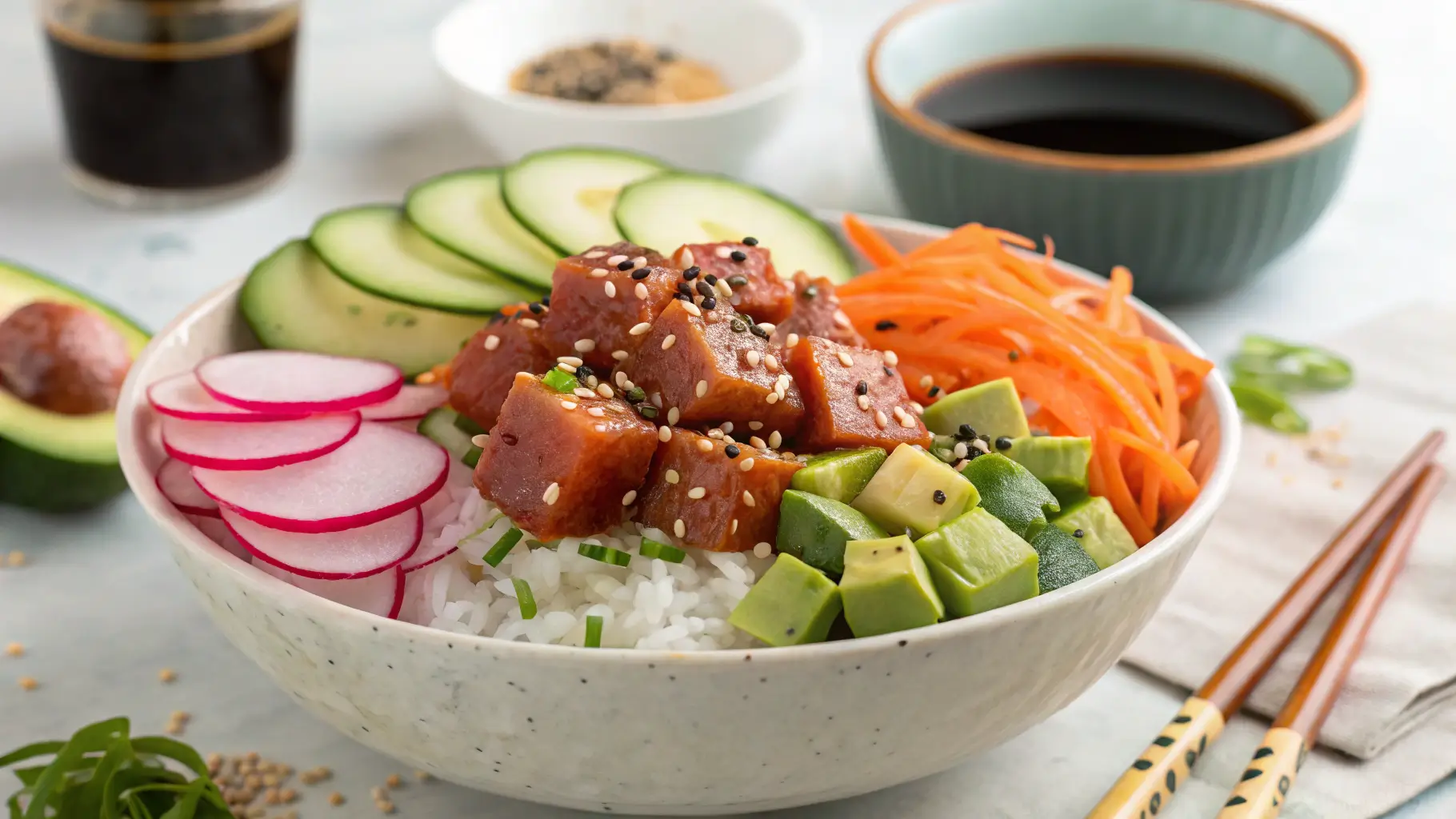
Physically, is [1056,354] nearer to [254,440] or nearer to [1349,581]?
[1349,581]

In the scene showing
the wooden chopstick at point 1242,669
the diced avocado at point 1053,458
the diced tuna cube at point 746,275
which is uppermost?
the diced tuna cube at point 746,275

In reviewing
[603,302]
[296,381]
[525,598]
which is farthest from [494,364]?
[525,598]

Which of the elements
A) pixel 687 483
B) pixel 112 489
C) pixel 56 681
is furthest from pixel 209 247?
pixel 687 483

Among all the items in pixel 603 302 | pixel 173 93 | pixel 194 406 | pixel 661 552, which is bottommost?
pixel 173 93

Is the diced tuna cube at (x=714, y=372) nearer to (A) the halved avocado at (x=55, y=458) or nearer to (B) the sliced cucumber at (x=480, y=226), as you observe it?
(B) the sliced cucumber at (x=480, y=226)

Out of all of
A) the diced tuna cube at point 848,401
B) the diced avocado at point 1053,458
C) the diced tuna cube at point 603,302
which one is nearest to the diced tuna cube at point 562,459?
the diced tuna cube at point 603,302

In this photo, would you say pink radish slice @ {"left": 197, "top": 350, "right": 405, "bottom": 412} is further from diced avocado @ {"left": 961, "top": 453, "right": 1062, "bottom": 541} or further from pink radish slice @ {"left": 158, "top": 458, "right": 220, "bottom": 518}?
diced avocado @ {"left": 961, "top": 453, "right": 1062, "bottom": 541}
